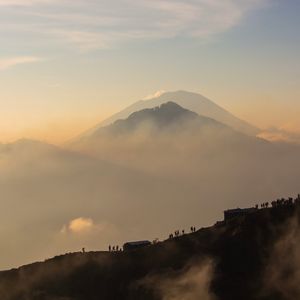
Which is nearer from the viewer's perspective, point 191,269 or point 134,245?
point 191,269

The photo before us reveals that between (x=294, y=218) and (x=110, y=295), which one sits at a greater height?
(x=294, y=218)

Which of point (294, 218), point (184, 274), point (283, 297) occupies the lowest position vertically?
point (283, 297)

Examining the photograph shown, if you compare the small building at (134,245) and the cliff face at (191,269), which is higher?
the small building at (134,245)

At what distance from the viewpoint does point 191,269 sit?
102375 millimetres

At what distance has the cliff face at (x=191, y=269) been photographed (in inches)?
3782

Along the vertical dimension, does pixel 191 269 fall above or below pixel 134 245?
below

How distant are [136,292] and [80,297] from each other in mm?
11609

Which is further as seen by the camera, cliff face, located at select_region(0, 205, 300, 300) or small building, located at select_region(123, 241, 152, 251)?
small building, located at select_region(123, 241, 152, 251)

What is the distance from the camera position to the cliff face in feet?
315

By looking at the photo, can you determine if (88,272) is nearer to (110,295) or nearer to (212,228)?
(110,295)

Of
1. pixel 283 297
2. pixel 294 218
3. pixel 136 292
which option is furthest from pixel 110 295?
pixel 294 218

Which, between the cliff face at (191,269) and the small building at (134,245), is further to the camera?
the small building at (134,245)

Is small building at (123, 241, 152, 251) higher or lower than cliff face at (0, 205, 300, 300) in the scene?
higher

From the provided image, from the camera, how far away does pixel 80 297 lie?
103375mm
